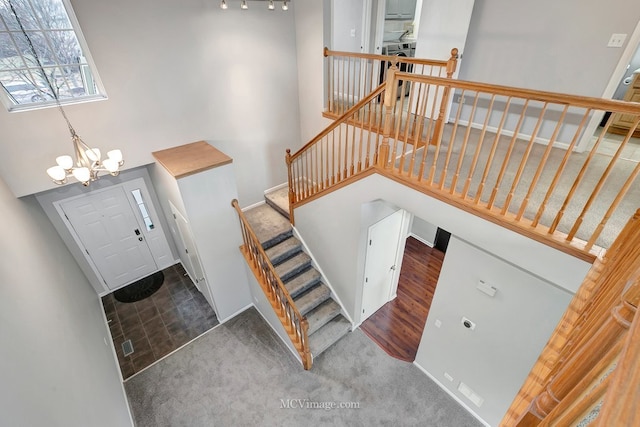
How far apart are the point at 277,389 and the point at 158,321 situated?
235cm

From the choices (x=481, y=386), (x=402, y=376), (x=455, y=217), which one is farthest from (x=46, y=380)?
(x=481, y=386)

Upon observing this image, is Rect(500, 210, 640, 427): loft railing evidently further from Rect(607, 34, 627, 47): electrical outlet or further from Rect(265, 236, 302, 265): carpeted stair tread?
Rect(265, 236, 302, 265): carpeted stair tread

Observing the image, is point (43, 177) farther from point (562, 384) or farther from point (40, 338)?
point (562, 384)

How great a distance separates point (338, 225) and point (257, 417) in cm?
261

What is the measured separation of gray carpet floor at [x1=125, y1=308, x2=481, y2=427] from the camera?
145 inches

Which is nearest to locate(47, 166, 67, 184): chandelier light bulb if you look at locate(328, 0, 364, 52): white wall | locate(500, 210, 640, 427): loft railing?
locate(500, 210, 640, 427): loft railing

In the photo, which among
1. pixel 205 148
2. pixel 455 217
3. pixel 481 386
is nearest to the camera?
pixel 455 217

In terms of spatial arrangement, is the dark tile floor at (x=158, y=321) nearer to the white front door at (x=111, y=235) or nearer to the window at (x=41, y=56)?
the white front door at (x=111, y=235)

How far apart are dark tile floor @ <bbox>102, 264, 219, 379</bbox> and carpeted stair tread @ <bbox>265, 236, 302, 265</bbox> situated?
1.45 meters

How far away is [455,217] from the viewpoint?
8.34ft

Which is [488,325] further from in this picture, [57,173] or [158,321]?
[158,321]

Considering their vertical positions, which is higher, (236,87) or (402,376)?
(236,87)

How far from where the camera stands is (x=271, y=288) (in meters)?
4.38

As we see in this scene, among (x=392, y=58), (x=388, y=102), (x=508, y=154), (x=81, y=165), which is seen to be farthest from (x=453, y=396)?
(x=81, y=165)
